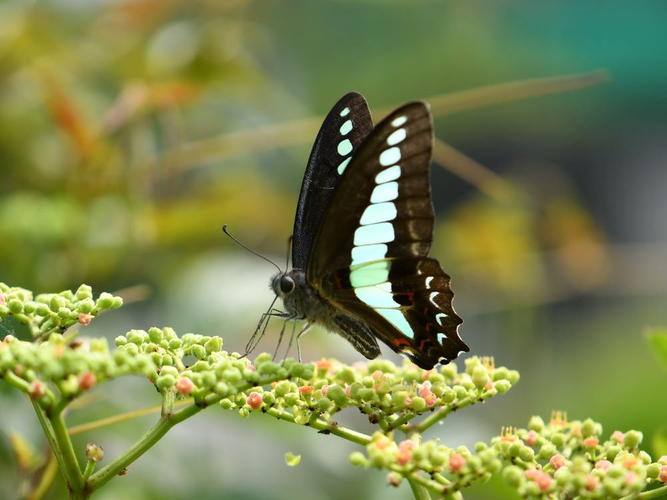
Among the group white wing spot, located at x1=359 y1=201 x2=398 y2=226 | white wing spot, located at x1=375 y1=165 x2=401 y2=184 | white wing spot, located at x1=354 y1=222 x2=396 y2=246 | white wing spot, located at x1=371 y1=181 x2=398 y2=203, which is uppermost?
white wing spot, located at x1=375 y1=165 x2=401 y2=184

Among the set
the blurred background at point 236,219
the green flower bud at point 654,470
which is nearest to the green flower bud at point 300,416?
the green flower bud at point 654,470

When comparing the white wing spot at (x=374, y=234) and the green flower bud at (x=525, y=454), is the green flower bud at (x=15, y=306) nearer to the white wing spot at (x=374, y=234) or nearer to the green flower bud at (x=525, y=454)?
the white wing spot at (x=374, y=234)

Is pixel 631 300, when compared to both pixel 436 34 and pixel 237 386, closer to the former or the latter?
pixel 436 34

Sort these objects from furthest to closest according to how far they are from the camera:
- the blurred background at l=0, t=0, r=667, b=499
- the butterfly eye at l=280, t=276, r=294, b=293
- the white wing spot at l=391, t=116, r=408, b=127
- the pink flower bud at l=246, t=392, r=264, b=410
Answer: the blurred background at l=0, t=0, r=667, b=499, the butterfly eye at l=280, t=276, r=294, b=293, the white wing spot at l=391, t=116, r=408, b=127, the pink flower bud at l=246, t=392, r=264, b=410

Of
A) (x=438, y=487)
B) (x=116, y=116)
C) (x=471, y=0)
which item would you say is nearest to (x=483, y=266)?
(x=116, y=116)

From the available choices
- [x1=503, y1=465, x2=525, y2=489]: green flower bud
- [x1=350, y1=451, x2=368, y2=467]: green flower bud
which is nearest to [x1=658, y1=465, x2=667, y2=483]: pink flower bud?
[x1=503, y1=465, x2=525, y2=489]: green flower bud

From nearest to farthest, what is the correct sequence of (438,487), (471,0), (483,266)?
(438,487) → (483,266) → (471,0)

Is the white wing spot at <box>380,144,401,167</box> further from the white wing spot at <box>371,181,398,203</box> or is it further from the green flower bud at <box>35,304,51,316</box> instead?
the green flower bud at <box>35,304,51,316</box>
